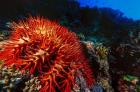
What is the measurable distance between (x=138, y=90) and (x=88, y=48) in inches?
130

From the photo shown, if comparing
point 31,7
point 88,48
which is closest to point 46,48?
point 88,48

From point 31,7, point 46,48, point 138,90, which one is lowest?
point 138,90

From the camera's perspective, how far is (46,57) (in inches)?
190

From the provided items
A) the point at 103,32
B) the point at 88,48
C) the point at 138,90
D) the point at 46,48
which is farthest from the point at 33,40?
the point at 103,32

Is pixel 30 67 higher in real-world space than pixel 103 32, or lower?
lower

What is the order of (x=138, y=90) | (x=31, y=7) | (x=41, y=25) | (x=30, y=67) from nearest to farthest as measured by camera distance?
(x=30, y=67) → (x=41, y=25) → (x=138, y=90) → (x=31, y=7)

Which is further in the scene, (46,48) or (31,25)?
(31,25)

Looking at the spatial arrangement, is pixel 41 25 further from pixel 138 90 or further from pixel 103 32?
pixel 103 32

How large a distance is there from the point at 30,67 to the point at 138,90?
17.4 ft

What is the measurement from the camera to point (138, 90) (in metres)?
9.27

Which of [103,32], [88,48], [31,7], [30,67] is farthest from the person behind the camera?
[103,32]

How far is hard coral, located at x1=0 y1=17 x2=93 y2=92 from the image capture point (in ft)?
15.5

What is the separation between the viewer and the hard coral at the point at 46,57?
4.72 metres

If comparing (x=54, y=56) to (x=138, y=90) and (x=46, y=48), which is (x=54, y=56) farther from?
(x=138, y=90)
